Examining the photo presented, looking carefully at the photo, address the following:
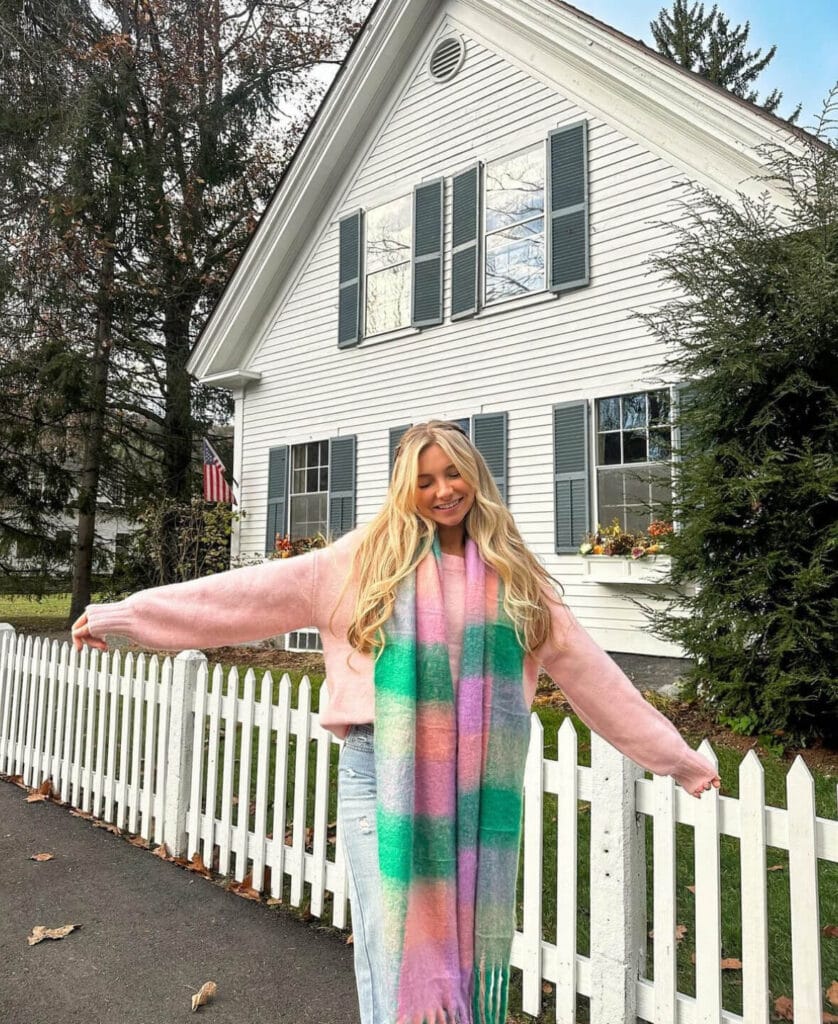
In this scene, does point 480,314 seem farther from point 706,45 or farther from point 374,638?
point 706,45

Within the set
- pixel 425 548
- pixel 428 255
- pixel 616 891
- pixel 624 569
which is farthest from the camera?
pixel 428 255

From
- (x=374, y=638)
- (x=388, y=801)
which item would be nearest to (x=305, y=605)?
(x=374, y=638)

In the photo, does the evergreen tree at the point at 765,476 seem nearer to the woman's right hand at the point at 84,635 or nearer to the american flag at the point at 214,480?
the woman's right hand at the point at 84,635

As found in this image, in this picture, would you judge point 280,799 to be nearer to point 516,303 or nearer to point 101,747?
point 101,747

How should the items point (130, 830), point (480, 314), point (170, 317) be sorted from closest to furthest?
point (130, 830)
point (480, 314)
point (170, 317)

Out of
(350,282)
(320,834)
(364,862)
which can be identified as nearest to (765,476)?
(320,834)

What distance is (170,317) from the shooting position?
1694 centimetres

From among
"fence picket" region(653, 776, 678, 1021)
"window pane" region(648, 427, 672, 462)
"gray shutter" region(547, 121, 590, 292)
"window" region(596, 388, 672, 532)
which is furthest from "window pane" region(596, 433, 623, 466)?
"fence picket" region(653, 776, 678, 1021)

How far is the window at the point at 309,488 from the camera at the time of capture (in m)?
11.8

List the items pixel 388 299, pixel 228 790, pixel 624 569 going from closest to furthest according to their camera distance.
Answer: pixel 228 790 → pixel 624 569 → pixel 388 299

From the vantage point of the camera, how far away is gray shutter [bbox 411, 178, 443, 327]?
33.9 feet

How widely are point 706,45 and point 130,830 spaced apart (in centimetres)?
2453

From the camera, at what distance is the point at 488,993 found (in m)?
1.73

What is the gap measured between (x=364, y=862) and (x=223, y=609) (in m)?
0.64
